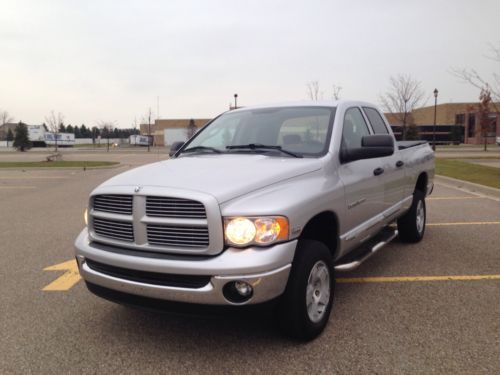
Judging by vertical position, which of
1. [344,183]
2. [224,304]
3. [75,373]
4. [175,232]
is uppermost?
[344,183]

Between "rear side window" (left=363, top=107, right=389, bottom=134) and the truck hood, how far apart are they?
1750 mm

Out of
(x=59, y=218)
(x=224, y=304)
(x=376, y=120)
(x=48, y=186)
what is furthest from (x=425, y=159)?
(x=48, y=186)

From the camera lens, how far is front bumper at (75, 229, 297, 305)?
108 inches

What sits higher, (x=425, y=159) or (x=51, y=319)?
(x=425, y=159)

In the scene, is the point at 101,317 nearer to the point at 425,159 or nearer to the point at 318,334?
the point at 318,334

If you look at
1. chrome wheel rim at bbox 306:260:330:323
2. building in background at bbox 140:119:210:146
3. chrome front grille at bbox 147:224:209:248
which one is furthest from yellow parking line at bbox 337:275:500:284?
building in background at bbox 140:119:210:146

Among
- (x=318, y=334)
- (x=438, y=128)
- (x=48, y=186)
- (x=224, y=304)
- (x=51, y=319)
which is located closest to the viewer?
(x=224, y=304)

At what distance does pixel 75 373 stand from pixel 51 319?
1019mm

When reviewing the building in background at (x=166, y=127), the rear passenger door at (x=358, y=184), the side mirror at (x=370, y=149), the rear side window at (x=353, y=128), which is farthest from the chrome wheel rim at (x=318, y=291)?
the building in background at (x=166, y=127)

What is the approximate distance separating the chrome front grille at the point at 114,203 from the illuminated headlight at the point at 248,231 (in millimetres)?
758

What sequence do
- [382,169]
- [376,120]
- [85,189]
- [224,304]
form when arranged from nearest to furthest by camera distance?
[224,304], [382,169], [376,120], [85,189]

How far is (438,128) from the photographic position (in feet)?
224

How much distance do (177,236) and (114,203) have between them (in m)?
0.61

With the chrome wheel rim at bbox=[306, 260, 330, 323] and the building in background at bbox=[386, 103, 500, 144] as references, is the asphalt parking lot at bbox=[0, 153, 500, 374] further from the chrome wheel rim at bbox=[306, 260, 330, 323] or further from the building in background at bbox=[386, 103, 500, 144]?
the building in background at bbox=[386, 103, 500, 144]
